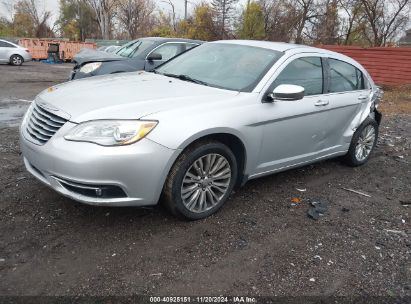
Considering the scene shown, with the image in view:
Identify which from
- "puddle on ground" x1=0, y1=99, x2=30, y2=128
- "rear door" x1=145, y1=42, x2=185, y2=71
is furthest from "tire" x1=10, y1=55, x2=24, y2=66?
"rear door" x1=145, y1=42, x2=185, y2=71

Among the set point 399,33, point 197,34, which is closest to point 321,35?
point 399,33

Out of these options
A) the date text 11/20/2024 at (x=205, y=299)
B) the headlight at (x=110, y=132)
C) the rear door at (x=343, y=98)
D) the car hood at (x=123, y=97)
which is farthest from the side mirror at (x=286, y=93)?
the date text 11/20/2024 at (x=205, y=299)

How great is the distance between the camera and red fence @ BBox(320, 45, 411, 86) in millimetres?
15219

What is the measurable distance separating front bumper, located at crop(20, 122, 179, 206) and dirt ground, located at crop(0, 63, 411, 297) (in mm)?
417

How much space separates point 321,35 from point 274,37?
4.51 metres

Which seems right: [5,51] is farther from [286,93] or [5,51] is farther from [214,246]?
[214,246]

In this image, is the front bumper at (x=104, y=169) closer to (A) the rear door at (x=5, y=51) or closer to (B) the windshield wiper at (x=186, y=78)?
(B) the windshield wiper at (x=186, y=78)

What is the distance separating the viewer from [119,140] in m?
3.06

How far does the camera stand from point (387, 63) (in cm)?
1561

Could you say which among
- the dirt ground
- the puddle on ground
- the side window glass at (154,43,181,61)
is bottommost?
the dirt ground

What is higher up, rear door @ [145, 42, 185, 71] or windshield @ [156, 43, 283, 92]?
rear door @ [145, 42, 185, 71]

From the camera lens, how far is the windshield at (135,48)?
924 cm

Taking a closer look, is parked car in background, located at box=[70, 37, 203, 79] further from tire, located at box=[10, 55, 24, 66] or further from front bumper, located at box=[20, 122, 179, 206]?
tire, located at box=[10, 55, 24, 66]

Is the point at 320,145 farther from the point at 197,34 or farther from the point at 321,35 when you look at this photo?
the point at 197,34
